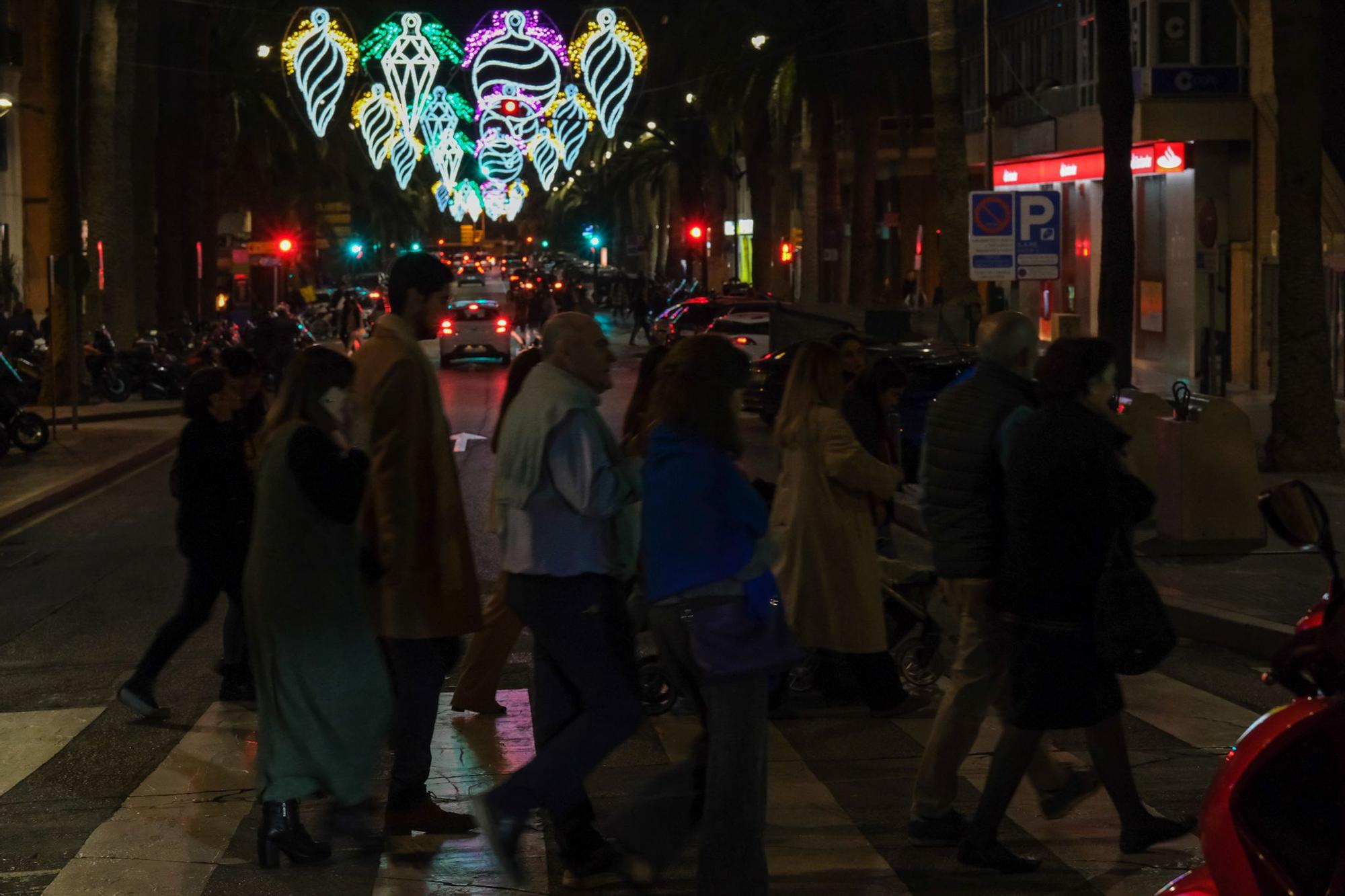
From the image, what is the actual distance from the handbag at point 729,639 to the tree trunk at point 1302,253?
14.4 metres

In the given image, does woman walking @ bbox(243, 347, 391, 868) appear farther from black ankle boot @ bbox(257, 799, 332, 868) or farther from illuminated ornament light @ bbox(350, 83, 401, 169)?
illuminated ornament light @ bbox(350, 83, 401, 169)

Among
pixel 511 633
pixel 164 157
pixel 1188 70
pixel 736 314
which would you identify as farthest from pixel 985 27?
pixel 511 633

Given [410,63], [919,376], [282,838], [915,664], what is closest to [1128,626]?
[282,838]

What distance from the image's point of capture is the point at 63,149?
28781mm

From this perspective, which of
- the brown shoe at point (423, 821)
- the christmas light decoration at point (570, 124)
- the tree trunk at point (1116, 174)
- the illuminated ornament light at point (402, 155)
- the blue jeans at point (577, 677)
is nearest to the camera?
Answer: the blue jeans at point (577, 677)

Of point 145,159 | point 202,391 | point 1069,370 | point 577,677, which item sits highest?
point 145,159

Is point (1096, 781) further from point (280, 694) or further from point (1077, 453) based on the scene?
point (280, 694)

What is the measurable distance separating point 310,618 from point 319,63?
2424 centimetres

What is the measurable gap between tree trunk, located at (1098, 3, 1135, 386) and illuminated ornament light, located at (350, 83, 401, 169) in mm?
19191

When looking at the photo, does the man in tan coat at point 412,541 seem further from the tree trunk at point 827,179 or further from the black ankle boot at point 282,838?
the tree trunk at point 827,179

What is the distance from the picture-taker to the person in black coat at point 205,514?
28.8ft

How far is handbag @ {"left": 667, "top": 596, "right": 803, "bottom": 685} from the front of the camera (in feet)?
17.1

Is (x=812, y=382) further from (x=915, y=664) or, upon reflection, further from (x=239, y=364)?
(x=239, y=364)

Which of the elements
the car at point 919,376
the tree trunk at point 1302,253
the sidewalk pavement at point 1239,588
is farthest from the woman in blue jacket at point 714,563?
the tree trunk at point 1302,253
